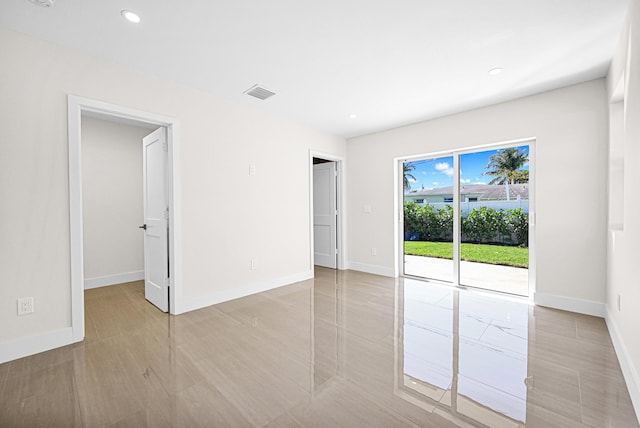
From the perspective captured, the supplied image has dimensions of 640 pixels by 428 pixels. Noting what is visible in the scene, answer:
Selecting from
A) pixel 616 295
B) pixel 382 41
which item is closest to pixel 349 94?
pixel 382 41

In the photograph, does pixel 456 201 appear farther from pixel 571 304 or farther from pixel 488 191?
pixel 571 304

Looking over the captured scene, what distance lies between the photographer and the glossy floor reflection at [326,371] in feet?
5.00

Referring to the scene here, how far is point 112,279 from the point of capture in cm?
423

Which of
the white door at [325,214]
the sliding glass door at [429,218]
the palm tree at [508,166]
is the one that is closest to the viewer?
the palm tree at [508,166]

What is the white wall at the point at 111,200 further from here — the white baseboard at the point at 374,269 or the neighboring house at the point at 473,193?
the neighboring house at the point at 473,193

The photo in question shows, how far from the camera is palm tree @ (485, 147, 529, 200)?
11.4 ft

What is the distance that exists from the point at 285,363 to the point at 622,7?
11.2 ft

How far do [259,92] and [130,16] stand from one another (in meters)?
1.41

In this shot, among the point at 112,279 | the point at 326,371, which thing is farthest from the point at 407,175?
the point at 112,279

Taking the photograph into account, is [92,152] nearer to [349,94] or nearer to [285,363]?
[349,94]

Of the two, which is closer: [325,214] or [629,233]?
[629,233]

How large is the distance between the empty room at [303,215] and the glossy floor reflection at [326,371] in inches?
0.7

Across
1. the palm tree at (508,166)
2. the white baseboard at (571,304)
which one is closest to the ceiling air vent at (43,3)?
the palm tree at (508,166)

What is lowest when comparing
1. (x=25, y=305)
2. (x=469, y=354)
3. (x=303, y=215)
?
(x=469, y=354)
